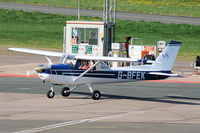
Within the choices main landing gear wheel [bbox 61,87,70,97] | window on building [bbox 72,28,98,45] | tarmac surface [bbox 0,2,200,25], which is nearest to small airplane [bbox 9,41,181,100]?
main landing gear wheel [bbox 61,87,70,97]

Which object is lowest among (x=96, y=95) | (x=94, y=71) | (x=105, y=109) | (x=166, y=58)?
(x=105, y=109)

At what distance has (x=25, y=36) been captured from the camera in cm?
6278

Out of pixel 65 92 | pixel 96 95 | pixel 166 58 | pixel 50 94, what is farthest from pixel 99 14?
pixel 96 95

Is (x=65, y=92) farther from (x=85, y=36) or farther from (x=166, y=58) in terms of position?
(x=85, y=36)

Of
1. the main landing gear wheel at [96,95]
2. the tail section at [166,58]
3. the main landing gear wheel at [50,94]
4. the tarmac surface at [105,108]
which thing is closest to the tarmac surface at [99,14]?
the tarmac surface at [105,108]

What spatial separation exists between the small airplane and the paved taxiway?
31.5 inches

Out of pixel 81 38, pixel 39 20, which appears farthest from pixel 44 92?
pixel 39 20

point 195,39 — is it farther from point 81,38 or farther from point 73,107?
point 73,107

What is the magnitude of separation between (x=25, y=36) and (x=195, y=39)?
16113 millimetres

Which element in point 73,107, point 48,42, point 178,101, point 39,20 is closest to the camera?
point 73,107

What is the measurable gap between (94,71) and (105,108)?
9.73 feet

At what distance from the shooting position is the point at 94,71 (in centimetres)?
2908

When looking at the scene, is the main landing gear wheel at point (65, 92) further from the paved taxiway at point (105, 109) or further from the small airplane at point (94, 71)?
the paved taxiway at point (105, 109)

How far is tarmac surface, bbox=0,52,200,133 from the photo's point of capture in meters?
21.8
